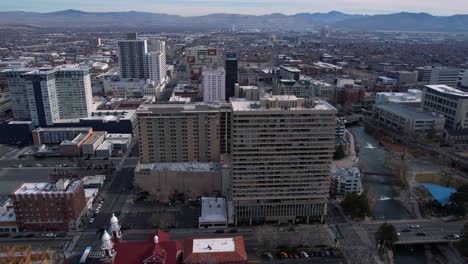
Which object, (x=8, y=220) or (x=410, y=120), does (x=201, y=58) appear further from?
(x=8, y=220)

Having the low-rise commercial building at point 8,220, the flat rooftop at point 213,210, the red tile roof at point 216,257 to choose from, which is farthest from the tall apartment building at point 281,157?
the low-rise commercial building at point 8,220

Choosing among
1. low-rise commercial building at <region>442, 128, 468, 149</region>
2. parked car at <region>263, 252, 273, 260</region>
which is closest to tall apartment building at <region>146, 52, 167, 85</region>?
low-rise commercial building at <region>442, 128, 468, 149</region>

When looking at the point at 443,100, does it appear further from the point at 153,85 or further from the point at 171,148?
the point at 153,85

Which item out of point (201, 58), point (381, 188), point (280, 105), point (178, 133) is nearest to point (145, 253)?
point (280, 105)

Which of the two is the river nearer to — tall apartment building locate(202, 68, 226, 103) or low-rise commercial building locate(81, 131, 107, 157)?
tall apartment building locate(202, 68, 226, 103)

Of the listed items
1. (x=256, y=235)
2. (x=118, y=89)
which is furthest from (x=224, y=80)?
(x=256, y=235)

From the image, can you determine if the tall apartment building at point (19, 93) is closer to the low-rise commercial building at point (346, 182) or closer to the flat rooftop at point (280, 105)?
the flat rooftop at point (280, 105)
